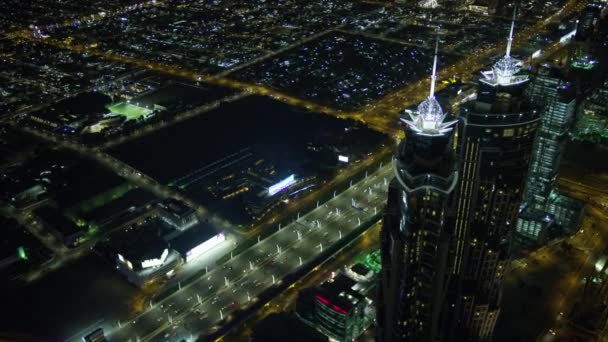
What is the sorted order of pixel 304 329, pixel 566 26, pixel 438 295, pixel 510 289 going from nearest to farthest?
1. pixel 438 295
2. pixel 304 329
3. pixel 510 289
4. pixel 566 26

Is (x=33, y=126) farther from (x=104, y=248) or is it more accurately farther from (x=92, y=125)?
(x=104, y=248)

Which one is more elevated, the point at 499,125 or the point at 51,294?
the point at 499,125

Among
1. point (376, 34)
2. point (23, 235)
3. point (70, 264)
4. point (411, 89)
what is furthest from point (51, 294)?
point (376, 34)


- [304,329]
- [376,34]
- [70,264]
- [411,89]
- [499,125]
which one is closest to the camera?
[499,125]

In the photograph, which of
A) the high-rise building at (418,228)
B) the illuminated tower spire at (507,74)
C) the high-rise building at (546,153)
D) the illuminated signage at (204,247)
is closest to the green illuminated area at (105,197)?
the illuminated signage at (204,247)

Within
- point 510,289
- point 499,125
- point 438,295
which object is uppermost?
point 499,125
